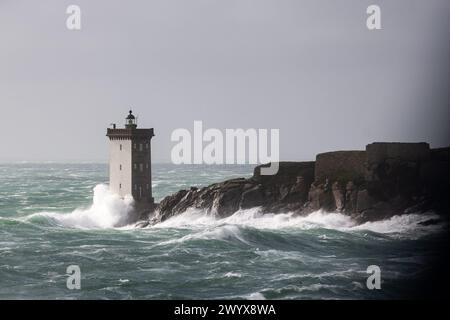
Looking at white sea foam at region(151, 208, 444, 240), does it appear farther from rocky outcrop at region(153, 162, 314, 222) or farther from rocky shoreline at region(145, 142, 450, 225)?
rocky outcrop at region(153, 162, 314, 222)

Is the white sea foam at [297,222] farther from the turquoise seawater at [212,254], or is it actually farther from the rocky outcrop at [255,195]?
the rocky outcrop at [255,195]

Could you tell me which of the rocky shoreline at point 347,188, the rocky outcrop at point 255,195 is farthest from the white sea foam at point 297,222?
the rocky outcrop at point 255,195

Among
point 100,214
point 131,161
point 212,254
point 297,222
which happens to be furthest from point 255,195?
point 212,254

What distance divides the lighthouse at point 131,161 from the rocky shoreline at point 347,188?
5.98 feet

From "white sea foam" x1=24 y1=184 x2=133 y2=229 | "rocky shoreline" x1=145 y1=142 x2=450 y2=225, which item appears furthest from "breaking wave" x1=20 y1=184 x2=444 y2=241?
"rocky shoreline" x1=145 y1=142 x2=450 y2=225

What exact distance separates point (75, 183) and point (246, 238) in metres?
55.9

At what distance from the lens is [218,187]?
63938mm

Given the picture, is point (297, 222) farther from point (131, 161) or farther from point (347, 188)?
point (131, 161)

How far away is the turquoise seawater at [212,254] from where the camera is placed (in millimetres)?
39000

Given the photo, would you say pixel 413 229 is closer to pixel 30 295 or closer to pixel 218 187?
pixel 218 187

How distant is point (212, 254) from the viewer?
48.0 m

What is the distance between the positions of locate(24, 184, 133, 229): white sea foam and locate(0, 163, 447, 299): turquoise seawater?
0.31 feet
